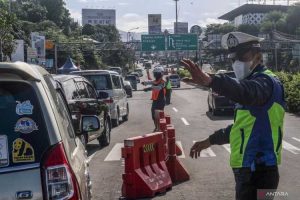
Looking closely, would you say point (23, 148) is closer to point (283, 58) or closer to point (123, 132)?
point (123, 132)

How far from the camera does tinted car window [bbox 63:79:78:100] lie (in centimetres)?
1188

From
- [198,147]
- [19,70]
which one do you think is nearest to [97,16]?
[198,147]

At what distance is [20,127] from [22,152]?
148 mm

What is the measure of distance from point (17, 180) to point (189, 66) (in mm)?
1210

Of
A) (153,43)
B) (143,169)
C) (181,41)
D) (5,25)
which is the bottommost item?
(143,169)

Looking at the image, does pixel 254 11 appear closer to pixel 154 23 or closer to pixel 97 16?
pixel 154 23

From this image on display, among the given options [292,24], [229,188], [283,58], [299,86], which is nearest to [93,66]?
[283,58]

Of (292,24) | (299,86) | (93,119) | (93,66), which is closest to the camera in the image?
(93,119)

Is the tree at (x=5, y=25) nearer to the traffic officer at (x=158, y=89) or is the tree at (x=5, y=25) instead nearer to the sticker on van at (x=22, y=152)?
the traffic officer at (x=158, y=89)

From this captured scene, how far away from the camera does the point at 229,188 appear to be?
27.4ft

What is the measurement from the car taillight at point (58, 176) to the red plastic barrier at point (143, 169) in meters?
4.42

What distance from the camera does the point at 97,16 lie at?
170m

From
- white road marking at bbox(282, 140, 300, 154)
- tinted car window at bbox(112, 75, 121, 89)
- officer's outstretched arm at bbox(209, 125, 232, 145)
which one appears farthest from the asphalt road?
officer's outstretched arm at bbox(209, 125, 232, 145)

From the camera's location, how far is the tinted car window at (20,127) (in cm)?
333
